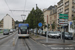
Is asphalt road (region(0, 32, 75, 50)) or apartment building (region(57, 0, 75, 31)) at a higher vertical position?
apartment building (region(57, 0, 75, 31))

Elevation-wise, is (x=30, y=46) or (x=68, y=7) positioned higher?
(x=68, y=7)

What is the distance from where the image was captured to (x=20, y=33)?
3173cm

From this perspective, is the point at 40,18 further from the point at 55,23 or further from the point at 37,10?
the point at 55,23

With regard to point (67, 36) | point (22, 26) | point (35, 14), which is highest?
point (35, 14)

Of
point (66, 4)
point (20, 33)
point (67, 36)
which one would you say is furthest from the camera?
point (66, 4)

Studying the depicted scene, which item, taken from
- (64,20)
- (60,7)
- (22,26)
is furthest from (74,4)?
(64,20)

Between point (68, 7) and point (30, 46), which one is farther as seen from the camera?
point (68, 7)

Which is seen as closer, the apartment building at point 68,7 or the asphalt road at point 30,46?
the asphalt road at point 30,46

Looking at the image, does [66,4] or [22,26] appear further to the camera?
[66,4]

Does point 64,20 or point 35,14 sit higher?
point 35,14

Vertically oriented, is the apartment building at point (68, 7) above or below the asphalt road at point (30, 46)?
above

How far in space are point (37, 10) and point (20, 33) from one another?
22.0 feet

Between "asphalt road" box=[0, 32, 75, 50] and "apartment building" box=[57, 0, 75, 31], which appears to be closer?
"asphalt road" box=[0, 32, 75, 50]

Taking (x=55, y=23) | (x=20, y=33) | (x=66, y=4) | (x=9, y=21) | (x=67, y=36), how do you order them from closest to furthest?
1. (x=67, y=36)
2. (x=20, y=33)
3. (x=66, y=4)
4. (x=55, y=23)
5. (x=9, y=21)
